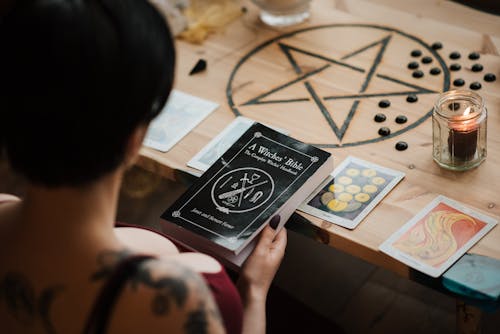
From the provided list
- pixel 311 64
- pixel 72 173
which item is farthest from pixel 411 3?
pixel 72 173

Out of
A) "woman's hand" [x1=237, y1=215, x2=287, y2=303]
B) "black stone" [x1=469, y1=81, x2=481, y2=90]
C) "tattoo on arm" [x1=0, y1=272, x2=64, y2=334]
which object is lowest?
"woman's hand" [x1=237, y1=215, x2=287, y2=303]

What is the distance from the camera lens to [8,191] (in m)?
2.74

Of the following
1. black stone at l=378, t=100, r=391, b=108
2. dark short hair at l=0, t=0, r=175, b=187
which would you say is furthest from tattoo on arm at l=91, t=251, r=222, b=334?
black stone at l=378, t=100, r=391, b=108

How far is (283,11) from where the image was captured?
2037 millimetres

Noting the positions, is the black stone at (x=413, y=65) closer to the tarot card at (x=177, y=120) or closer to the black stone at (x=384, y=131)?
the black stone at (x=384, y=131)

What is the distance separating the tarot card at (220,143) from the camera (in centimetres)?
157

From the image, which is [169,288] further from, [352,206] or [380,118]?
[380,118]

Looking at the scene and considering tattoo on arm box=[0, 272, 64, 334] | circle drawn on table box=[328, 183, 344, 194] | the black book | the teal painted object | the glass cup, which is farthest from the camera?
the glass cup

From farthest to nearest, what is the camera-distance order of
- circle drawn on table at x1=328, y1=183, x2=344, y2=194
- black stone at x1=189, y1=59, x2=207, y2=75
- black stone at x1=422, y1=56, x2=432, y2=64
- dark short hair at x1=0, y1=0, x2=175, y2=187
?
black stone at x1=189, y1=59, x2=207, y2=75 < black stone at x1=422, y1=56, x2=432, y2=64 < circle drawn on table at x1=328, y1=183, x2=344, y2=194 < dark short hair at x1=0, y1=0, x2=175, y2=187

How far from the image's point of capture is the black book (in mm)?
1342

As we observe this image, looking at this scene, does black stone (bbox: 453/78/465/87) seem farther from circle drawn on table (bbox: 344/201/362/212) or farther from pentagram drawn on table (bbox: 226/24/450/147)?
circle drawn on table (bbox: 344/201/362/212)

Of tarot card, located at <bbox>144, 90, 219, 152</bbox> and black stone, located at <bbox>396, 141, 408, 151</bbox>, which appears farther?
tarot card, located at <bbox>144, 90, 219, 152</bbox>

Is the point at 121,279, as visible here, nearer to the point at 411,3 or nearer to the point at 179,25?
the point at 179,25

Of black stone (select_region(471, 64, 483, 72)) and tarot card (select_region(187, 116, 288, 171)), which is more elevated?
black stone (select_region(471, 64, 483, 72))
